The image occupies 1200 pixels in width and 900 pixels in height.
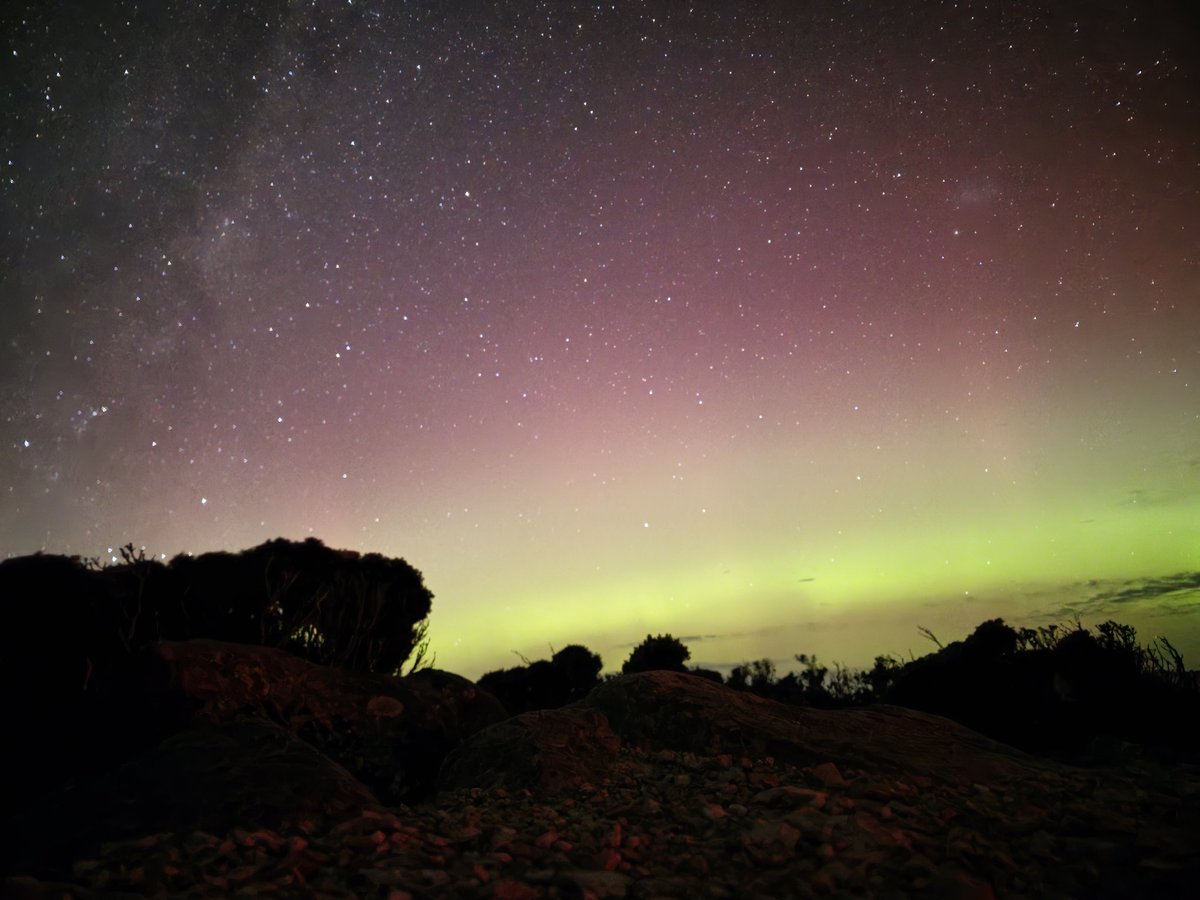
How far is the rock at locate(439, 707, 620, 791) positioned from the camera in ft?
19.8

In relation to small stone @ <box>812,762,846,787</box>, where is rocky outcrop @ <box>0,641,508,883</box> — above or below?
above

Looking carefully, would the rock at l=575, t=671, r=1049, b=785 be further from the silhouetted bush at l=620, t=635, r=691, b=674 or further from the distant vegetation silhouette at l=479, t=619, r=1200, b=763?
the silhouetted bush at l=620, t=635, r=691, b=674

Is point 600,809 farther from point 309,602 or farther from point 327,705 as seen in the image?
point 309,602

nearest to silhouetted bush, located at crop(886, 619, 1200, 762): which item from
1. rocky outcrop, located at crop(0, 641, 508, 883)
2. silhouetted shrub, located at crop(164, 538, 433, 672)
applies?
rocky outcrop, located at crop(0, 641, 508, 883)

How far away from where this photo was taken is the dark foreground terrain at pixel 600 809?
3773 millimetres

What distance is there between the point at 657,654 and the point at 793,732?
1039 centimetres

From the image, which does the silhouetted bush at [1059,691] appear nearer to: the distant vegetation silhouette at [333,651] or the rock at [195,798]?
the distant vegetation silhouette at [333,651]

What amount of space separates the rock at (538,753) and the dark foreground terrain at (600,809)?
22 millimetres

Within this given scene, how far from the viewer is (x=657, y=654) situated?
16.7 m

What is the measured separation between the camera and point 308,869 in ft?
12.9

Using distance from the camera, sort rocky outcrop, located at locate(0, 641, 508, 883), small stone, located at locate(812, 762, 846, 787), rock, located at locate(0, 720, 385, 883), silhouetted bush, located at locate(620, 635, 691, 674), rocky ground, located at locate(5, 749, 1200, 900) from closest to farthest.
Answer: rocky ground, located at locate(5, 749, 1200, 900), rock, located at locate(0, 720, 385, 883), rocky outcrop, located at locate(0, 641, 508, 883), small stone, located at locate(812, 762, 846, 787), silhouetted bush, located at locate(620, 635, 691, 674)

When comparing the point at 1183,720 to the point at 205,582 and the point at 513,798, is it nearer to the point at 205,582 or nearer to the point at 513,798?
the point at 513,798

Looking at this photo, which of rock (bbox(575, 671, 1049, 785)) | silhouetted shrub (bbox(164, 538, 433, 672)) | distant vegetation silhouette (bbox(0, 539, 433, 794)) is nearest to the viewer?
rock (bbox(575, 671, 1049, 785))

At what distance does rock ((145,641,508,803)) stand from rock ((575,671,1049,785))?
1.99 metres
